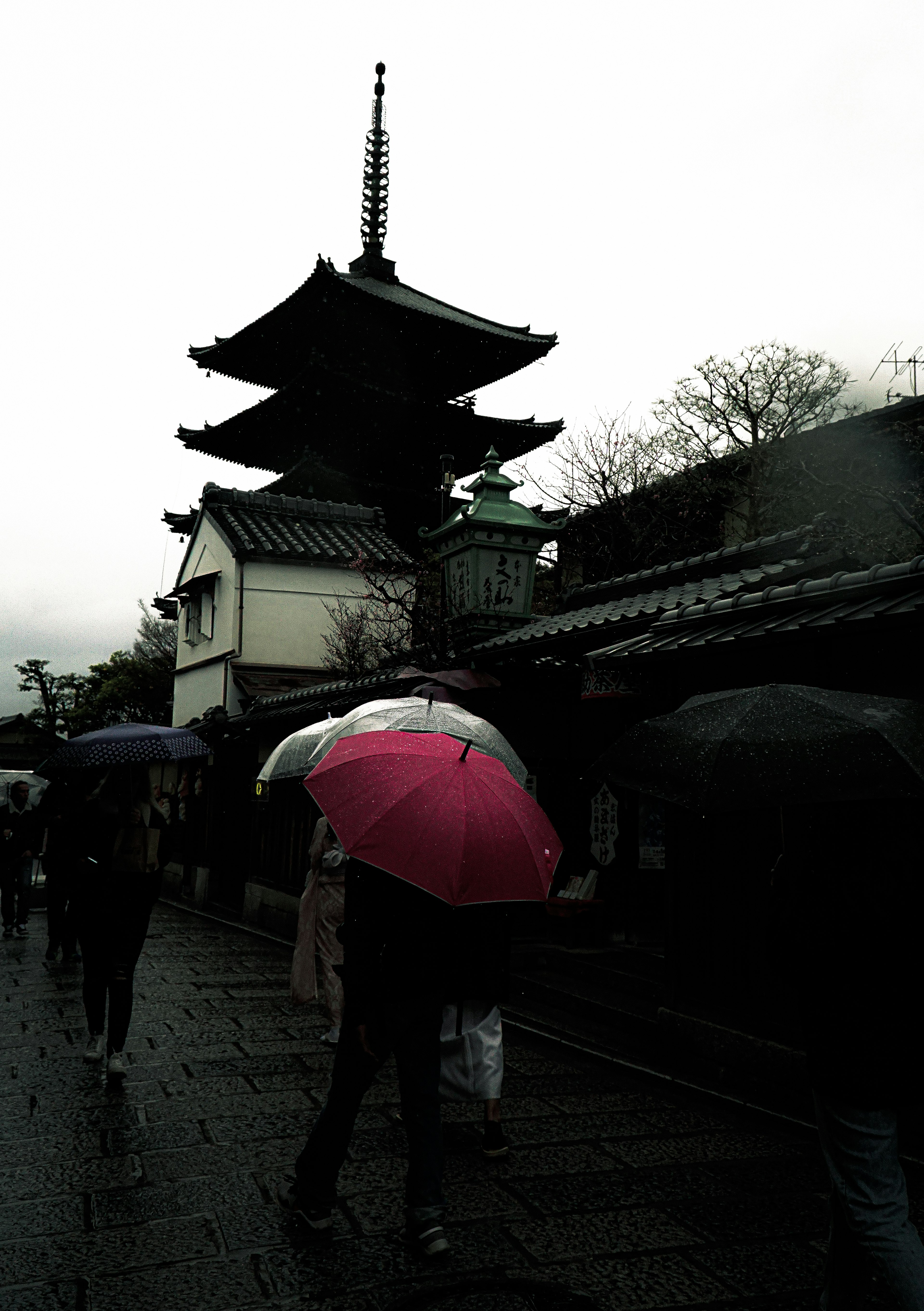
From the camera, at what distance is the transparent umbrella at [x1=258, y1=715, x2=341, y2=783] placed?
801 cm

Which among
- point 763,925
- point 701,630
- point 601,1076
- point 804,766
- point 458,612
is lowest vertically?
point 601,1076

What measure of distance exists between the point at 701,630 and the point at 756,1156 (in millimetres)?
3537

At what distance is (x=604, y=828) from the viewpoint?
11594 mm

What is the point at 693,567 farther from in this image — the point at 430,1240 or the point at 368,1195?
A: the point at 430,1240

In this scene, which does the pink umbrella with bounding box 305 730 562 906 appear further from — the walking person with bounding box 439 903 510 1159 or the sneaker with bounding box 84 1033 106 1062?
the sneaker with bounding box 84 1033 106 1062

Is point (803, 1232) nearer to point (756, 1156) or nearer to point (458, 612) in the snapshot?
point (756, 1156)

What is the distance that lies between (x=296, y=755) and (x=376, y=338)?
22085mm

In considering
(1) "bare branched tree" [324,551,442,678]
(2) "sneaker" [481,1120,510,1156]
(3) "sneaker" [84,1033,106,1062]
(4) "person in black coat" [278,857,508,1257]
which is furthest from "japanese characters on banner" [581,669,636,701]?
(1) "bare branched tree" [324,551,442,678]

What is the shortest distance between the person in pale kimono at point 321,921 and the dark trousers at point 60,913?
4.50 m

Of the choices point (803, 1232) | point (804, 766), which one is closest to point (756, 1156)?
point (803, 1232)

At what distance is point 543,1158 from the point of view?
5469 mm

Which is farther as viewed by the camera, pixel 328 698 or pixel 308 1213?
pixel 328 698

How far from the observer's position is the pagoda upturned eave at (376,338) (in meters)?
26.6

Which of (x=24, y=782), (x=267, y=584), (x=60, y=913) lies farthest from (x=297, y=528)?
(x=60, y=913)
